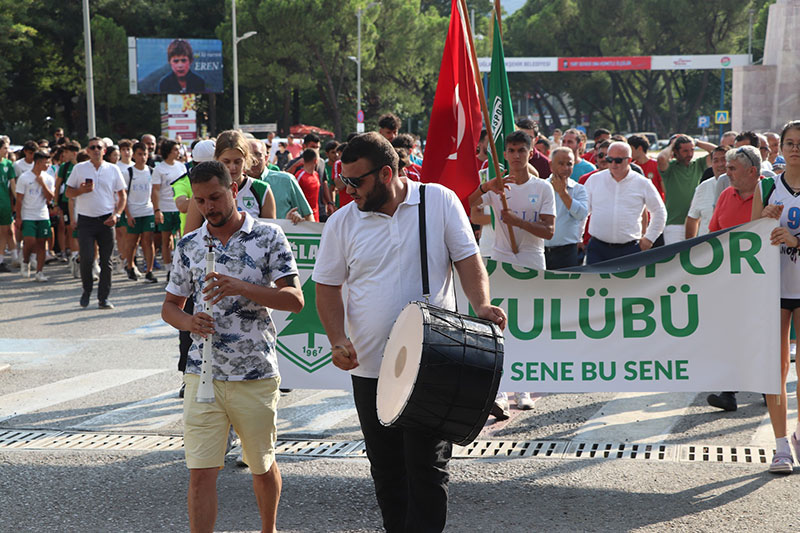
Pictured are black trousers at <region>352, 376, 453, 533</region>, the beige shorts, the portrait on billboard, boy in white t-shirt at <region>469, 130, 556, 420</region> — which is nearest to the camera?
black trousers at <region>352, 376, 453, 533</region>

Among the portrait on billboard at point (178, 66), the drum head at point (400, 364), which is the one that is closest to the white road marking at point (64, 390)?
the drum head at point (400, 364)

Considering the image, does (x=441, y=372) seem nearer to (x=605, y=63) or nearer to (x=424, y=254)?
(x=424, y=254)

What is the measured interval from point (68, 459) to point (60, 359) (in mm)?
3471

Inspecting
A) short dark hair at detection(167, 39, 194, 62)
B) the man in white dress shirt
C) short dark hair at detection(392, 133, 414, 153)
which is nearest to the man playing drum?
short dark hair at detection(392, 133, 414, 153)

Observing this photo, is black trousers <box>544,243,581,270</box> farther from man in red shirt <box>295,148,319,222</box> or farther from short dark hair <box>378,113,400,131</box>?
man in red shirt <box>295,148,319,222</box>

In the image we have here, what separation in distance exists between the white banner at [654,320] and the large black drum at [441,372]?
8.32 ft

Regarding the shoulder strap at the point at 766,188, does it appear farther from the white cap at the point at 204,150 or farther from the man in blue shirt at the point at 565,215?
the white cap at the point at 204,150

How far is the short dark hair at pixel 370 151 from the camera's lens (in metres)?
4.00

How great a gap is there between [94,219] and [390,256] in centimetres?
887

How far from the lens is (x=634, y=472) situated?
5.72m

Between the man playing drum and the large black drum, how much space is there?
0.17 m

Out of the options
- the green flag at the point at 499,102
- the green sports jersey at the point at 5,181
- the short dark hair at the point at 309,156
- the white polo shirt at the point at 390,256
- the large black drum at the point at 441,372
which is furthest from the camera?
the green sports jersey at the point at 5,181

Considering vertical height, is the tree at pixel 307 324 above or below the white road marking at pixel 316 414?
above

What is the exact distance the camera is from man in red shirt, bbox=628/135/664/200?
36.4 ft
